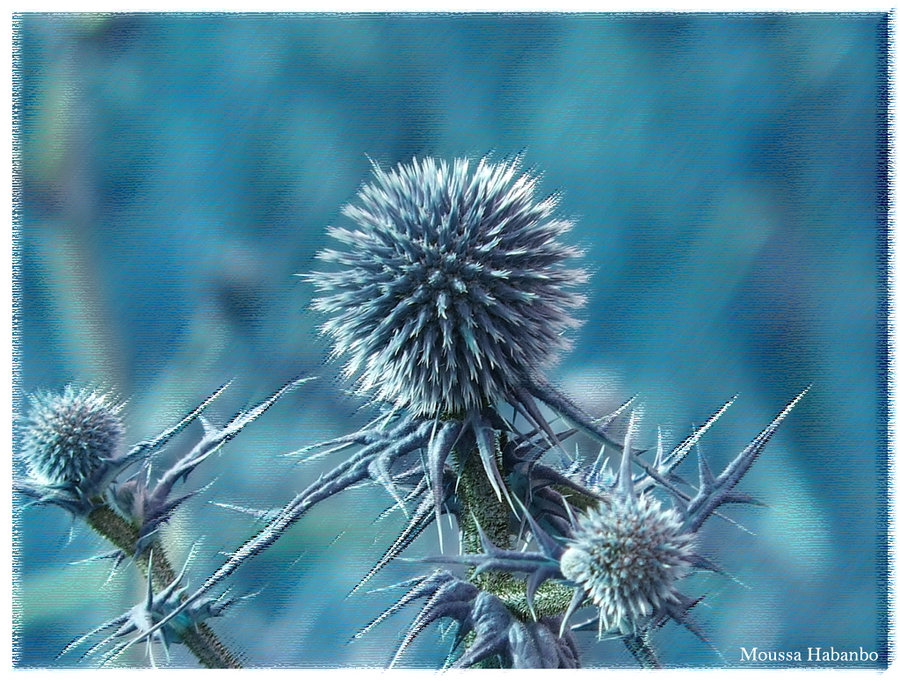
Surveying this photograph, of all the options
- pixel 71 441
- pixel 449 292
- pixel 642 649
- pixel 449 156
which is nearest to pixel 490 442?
pixel 449 292

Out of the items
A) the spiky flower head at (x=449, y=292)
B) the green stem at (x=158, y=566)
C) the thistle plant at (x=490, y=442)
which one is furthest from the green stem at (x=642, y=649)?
the green stem at (x=158, y=566)

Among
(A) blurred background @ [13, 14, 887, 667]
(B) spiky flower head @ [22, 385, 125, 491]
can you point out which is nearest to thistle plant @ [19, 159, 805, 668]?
(A) blurred background @ [13, 14, 887, 667]

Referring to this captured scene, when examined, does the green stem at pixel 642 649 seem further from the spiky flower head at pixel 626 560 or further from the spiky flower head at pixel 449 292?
the spiky flower head at pixel 449 292

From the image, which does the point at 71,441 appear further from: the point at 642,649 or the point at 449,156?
the point at 642,649

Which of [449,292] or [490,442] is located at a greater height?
[449,292]

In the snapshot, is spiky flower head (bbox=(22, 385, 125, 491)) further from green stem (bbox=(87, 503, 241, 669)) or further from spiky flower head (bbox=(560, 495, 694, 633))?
spiky flower head (bbox=(560, 495, 694, 633))

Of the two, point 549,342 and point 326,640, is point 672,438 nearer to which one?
point 549,342
